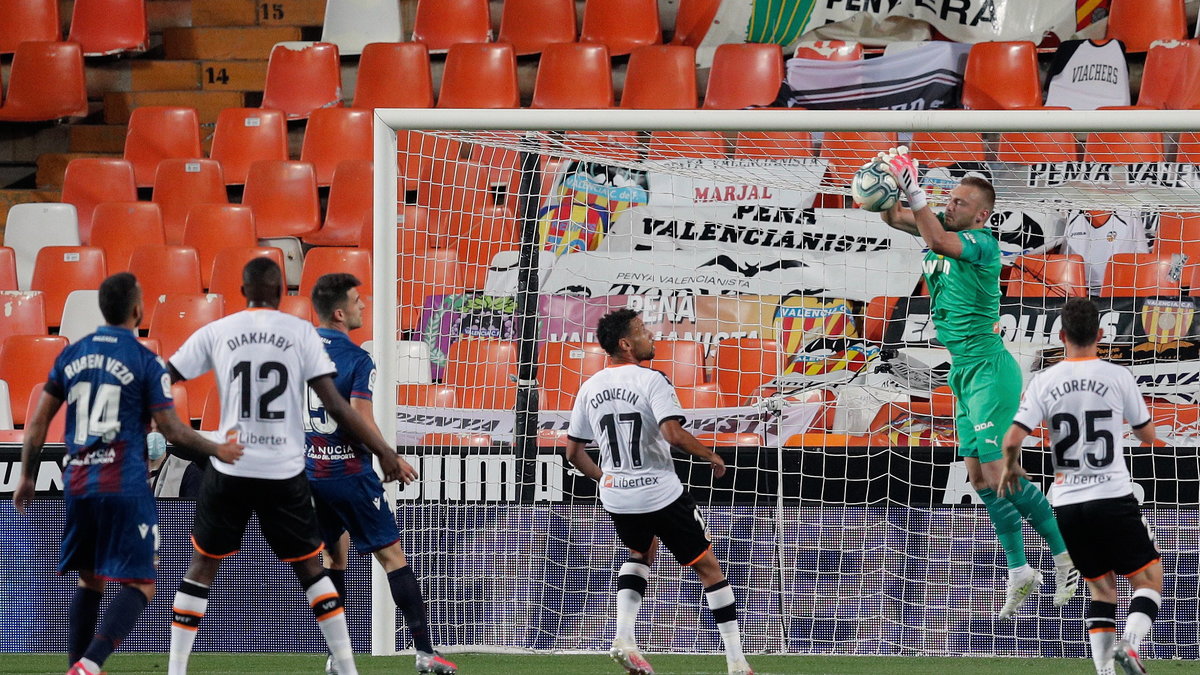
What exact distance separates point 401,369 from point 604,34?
170 inches

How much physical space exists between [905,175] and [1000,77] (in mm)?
4631

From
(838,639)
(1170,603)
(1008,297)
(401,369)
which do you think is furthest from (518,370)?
(1170,603)

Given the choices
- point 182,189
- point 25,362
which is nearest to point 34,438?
point 25,362

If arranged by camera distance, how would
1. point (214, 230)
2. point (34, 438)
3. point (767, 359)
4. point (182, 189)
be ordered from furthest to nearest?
1. point (182, 189)
2. point (214, 230)
3. point (767, 359)
4. point (34, 438)

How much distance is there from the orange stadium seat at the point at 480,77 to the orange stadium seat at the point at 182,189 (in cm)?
172

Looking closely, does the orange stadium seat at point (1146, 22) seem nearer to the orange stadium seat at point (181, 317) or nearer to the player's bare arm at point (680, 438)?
the player's bare arm at point (680, 438)

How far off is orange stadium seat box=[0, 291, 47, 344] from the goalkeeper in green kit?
5844 millimetres

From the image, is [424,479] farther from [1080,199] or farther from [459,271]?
[1080,199]

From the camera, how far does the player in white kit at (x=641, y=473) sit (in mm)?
6156

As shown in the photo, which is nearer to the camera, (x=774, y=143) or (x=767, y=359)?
(x=767, y=359)

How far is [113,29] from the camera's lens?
11.4 metres

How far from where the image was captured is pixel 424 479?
7375 millimetres

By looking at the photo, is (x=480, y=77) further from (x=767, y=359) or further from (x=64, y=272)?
(x=767, y=359)

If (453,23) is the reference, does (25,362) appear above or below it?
below
